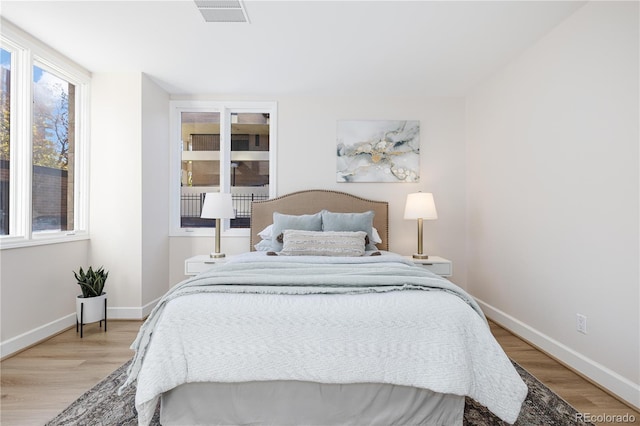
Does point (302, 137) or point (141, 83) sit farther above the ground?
point (141, 83)

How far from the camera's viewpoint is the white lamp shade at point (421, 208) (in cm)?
361

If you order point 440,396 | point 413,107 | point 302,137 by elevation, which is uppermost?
point 413,107

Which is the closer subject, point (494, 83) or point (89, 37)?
point (89, 37)

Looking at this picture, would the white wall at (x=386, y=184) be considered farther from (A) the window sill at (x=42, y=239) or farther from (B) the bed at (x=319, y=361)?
(B) the bed at (x=319, y=361)

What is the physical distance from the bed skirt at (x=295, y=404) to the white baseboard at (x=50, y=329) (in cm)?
185

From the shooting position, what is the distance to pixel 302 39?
2816 millimetres

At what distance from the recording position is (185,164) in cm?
424

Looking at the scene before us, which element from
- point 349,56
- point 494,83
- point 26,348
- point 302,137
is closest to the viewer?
point 26,348

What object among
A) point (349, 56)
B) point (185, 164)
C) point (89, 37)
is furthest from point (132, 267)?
point (349, 56)

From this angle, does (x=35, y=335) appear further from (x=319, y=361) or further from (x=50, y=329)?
(x=319, y=361)

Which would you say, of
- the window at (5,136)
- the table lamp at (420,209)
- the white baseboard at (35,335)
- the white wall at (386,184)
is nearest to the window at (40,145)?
the window at (5,136)

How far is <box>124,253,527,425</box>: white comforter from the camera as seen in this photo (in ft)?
5.28

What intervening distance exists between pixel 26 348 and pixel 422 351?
3.10m

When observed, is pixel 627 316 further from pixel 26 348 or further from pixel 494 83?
pixel 26 348
